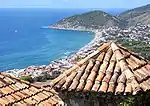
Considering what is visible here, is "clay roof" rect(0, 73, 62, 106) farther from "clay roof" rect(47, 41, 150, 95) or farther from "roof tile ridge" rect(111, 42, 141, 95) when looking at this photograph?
"roof tile ridge" rect(111, 42, 141, 95)

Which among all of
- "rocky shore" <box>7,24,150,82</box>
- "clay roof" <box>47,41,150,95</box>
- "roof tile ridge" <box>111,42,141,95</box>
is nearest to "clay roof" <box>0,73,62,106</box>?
"clay roof" <box>47,41,150,95</box>

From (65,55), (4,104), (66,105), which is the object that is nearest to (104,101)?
(66,105)

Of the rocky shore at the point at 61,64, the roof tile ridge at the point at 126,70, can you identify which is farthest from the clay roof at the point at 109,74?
the rocky shore at the point at 61,64

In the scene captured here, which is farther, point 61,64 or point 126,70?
point 61,64

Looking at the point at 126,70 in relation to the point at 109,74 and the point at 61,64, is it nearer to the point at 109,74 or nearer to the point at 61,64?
the point at 109,74

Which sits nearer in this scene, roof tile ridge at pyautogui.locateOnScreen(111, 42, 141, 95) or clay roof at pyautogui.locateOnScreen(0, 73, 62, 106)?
roof tile ridge at pyautogui.locateOnScreen(111, 42, 141, 95)

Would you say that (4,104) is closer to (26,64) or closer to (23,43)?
(26,64)

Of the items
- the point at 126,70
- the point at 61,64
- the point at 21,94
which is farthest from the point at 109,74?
the point at 61,64
